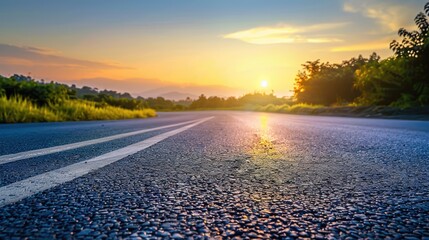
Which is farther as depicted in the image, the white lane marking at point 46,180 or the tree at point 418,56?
the tree at point 418,56

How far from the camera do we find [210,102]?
86.0m

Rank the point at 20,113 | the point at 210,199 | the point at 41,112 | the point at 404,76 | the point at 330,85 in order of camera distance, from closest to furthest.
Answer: the point at 210,199 < the point at 20,113 < the point at 41,112 < the point at 404,76 < the point at 330,85

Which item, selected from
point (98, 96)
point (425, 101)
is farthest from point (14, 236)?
point (98, 96)

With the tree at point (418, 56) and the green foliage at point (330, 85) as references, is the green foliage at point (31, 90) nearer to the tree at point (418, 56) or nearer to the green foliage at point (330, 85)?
the tree at point (418, 56)

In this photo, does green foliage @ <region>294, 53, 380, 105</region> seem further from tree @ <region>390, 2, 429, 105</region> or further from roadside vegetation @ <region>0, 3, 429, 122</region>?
tree @ <region>390, 2, 429, 105</region>

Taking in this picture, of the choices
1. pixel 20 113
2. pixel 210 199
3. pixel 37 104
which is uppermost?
pixel 37 104

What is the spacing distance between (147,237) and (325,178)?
1156 mm

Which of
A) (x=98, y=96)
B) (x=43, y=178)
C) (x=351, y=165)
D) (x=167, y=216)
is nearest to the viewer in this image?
(x=167, y=216)

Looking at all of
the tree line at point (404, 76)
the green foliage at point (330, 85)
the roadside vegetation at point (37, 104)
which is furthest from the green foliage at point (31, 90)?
the green foliage at point (330, 85)

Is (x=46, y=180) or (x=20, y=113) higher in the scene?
(x=20, y=113)

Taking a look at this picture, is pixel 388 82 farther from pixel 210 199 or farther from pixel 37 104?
pixel 210 199

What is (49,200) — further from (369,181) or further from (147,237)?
(369,181)

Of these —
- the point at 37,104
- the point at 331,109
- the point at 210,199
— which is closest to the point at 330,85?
the point at 331,109

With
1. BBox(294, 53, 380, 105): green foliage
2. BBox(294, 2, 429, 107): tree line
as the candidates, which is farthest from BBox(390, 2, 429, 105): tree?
BBox(294, 53, 380, 105): green foliage
